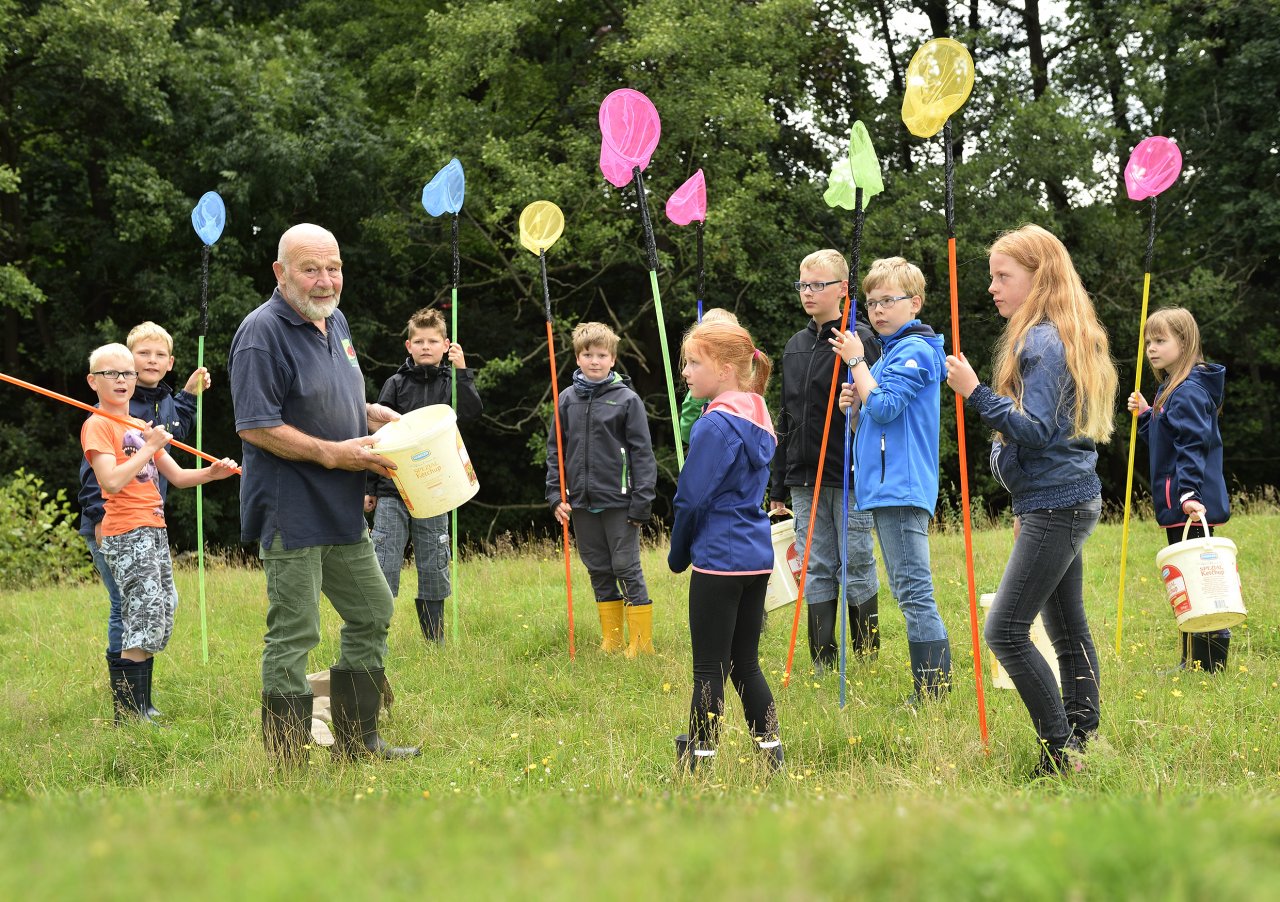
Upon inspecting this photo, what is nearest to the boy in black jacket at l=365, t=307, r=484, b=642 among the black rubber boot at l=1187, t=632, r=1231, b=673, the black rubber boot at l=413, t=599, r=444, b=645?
the black rubber boot at l=413, t=599, r=444, b=645

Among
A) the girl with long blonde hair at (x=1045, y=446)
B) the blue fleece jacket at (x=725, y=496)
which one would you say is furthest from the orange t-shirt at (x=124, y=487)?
the girl with long blonde hair at (x=1045, y=446)

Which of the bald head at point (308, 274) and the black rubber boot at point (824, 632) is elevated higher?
the bald head at point (308, 274)

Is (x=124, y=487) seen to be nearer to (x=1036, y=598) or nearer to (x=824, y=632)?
(x=824, y=632)

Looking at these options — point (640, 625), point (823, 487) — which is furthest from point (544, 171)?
point (823, 487)

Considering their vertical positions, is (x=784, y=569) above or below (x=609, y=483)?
below

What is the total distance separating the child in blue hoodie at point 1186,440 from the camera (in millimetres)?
6164

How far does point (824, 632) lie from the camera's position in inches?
242

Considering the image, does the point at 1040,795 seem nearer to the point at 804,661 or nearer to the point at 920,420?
the point at 920,420

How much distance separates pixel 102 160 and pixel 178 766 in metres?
16.9

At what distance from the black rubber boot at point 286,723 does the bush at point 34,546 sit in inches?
340

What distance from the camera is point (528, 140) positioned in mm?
19312

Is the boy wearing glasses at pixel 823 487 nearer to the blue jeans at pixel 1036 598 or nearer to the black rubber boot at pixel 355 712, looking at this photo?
the blue jeans at pixel 1036 598

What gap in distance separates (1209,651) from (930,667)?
1898 mm

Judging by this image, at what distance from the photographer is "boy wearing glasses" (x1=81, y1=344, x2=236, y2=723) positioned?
5637mm
